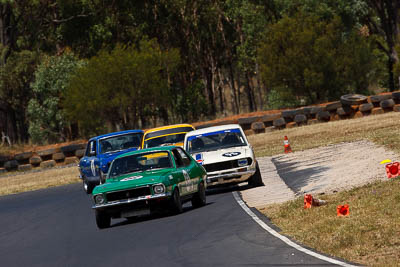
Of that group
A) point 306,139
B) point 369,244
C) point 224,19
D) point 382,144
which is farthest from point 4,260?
point 224,19

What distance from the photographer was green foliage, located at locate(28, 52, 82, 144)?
58.8m

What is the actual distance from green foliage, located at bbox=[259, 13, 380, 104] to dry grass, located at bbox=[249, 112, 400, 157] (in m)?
10.8

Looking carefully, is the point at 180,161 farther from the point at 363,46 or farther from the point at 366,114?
the point at 363,46

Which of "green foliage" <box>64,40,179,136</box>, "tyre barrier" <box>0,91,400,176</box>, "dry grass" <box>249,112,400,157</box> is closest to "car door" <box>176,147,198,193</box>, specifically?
"dry grass" <box>249,112,400,157</box>

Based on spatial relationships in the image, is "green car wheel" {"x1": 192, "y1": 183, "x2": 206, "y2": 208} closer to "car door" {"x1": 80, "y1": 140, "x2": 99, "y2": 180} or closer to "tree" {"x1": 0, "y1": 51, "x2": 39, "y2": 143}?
"car door" {"x1": 80, "y1": 140, "x2": 99, "y2": 180}

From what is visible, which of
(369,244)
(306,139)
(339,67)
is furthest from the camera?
(339,67)

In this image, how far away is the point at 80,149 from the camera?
4153 centimetres

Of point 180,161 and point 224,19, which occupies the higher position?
point 224,19

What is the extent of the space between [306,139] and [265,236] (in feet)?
71.4

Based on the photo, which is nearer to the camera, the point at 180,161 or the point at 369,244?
the point at 369,244

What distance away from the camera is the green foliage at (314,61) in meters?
49.6

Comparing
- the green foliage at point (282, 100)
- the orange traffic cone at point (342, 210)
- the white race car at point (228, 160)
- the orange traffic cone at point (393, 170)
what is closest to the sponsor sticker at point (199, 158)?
the white race car at point (228, 160)

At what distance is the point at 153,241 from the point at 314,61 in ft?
124

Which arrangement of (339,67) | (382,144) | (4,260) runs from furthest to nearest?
1. (339,67)
2. (382,144)
3. (4,260)
